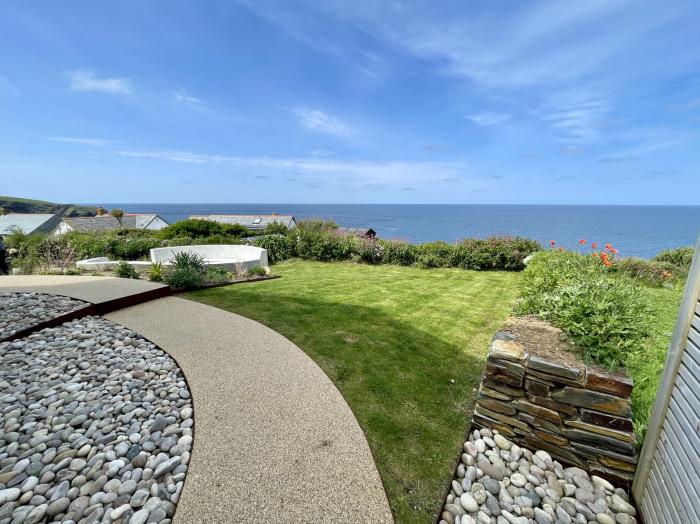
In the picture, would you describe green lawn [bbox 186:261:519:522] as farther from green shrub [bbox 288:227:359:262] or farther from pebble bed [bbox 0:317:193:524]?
green shrub [bbox 288:227:359:262]

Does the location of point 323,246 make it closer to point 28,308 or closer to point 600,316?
point 28,308

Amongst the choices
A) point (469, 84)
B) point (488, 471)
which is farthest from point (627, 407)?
point (469, 84)

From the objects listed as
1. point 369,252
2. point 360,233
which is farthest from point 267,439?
point 360,233

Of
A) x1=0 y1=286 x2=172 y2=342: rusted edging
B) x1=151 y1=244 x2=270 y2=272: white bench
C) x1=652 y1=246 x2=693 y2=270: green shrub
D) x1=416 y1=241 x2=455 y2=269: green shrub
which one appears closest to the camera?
x1=0 y1=286 x2=172 y2=342: rusted edging

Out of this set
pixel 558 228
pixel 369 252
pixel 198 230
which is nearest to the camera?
pixel 369 252

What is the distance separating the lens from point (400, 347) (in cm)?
395

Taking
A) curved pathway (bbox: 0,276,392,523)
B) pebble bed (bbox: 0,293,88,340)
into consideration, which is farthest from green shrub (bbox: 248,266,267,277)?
curved pathway (bbox: 0,276,392,523)

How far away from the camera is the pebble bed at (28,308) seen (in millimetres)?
3888

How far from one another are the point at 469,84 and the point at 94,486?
1349 centimetres

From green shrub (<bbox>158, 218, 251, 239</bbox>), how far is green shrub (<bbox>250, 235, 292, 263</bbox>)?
5006mm

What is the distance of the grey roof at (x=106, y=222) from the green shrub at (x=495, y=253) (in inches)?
927

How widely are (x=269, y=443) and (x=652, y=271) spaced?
10.7m

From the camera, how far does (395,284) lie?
768 centimetres

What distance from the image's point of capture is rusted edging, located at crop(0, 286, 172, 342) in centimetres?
379
